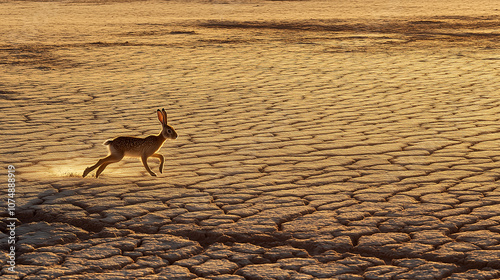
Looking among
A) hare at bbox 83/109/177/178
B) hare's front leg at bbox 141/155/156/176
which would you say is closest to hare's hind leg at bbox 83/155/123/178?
hare at bbox 83/109/177/178

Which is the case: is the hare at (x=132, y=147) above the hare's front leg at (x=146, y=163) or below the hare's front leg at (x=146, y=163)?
above

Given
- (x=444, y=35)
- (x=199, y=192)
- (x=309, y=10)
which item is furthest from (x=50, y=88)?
(x=309, y=10)

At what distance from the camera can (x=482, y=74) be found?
1068 cm

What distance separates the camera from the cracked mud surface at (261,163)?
3.88 meters

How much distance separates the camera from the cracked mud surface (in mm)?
3875

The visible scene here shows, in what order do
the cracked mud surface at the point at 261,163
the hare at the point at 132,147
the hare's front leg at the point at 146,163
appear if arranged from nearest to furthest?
1. the cracked mud surface at the point at 261,163
2. the hare at the point at 132,147
3. the hare's front leg at the point at 146,163

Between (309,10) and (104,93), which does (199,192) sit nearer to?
(104,93)

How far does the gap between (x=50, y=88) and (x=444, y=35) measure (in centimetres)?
944

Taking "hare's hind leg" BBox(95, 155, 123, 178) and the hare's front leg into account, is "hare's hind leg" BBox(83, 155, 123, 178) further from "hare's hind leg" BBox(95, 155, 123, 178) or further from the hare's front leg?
the hare's front leg

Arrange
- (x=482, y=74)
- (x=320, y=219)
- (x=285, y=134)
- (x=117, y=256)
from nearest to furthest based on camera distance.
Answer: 1. (x=117, y=256)
2. (x=320, y=219)
3. (x=285, y=134)
4. (x=482, y=74)

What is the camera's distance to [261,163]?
585 cm

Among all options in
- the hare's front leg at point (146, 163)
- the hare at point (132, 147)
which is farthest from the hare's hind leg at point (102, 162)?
the hare's front leg at point (146, 163)

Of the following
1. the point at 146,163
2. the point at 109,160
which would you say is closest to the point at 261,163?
the point at 146,163

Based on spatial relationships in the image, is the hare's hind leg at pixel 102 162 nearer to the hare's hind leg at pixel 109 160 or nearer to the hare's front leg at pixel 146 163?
the hare's hind leg at pixel 109 160
